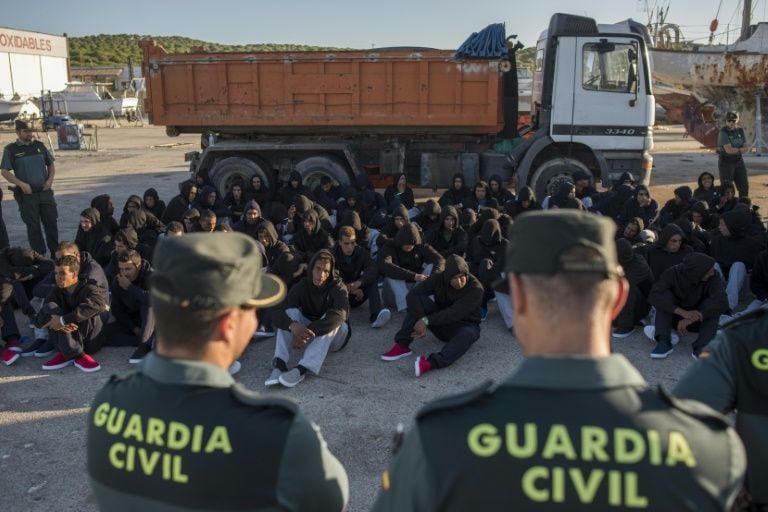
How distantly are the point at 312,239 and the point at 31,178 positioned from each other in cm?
386

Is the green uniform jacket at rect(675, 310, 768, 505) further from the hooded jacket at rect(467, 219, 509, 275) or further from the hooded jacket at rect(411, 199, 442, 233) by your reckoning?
the hooded jacket at rect(411, 199, 442, 233)

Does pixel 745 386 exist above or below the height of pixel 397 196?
above

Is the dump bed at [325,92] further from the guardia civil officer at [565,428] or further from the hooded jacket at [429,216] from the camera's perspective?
the guardia civil officer at [565,428]

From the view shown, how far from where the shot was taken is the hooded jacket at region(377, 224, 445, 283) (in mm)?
7453

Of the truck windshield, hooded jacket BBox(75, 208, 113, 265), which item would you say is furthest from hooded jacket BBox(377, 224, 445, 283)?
the truck windshield

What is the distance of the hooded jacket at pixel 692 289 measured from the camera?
613 centimetres

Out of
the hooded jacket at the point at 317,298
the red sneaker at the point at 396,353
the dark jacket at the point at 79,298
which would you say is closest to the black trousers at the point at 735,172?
the red sneaker at the point at 396,353

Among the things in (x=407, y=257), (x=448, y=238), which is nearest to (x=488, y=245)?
(x=448, y=238)

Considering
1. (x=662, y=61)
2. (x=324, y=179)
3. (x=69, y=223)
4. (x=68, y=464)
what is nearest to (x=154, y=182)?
(x=69, y=223)

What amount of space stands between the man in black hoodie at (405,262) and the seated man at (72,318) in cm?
283

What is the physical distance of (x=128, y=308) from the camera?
667 cm

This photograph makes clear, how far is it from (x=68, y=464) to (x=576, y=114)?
922cm

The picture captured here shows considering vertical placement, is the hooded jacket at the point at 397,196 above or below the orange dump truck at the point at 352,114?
below

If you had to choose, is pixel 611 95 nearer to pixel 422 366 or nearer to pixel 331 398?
pixel 422 366
